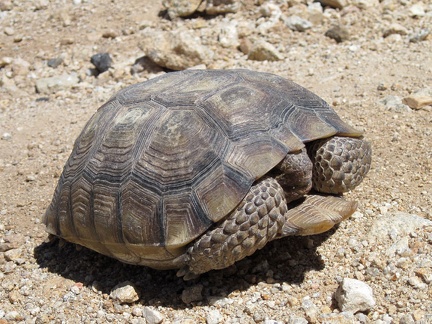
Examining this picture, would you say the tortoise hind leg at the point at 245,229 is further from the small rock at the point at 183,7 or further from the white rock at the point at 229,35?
the small rock at the point at 183,7

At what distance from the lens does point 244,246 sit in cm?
316

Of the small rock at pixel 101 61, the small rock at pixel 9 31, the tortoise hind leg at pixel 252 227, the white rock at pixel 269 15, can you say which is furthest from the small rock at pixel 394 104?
the small rock at pixel 9 31

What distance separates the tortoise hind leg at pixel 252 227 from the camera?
10.2ft

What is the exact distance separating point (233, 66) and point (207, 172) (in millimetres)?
3907

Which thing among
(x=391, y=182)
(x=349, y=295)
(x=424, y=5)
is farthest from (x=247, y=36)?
(x=349, y=295)

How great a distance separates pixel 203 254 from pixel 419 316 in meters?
1.20

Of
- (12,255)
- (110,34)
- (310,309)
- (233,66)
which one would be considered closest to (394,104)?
(233,66)

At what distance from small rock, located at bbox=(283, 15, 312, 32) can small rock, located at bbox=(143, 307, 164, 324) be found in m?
5.04

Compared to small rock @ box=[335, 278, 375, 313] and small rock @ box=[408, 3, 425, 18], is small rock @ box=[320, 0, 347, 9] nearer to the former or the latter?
small rock @ box=[408, 3, 425, 18]

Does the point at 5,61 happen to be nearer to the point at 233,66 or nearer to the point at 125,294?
the point at 233,66

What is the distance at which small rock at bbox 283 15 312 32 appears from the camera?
24.2 feet

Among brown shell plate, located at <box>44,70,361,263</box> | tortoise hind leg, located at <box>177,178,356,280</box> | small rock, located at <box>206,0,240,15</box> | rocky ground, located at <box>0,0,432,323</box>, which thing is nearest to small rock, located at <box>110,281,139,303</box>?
rocky ground, located at <box>0,0,432,323</box>

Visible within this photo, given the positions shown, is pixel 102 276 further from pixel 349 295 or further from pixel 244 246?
pixel 349 295

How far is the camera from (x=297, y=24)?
7387mm
